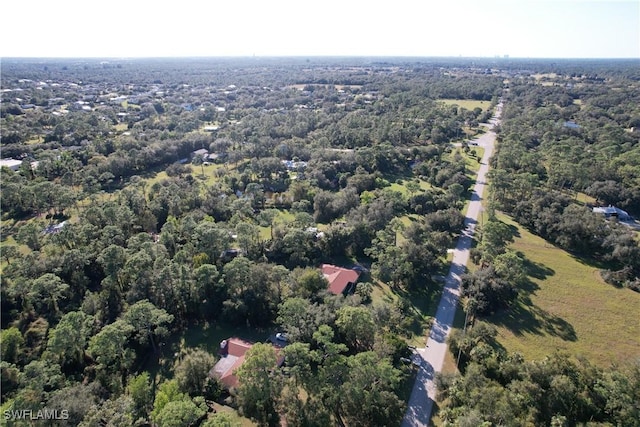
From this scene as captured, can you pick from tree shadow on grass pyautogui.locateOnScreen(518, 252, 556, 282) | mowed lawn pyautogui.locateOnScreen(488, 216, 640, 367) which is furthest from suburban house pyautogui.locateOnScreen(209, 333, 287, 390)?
tree shadow on grass pyautogui.locateOnScreen(518, 252, 556, 282)

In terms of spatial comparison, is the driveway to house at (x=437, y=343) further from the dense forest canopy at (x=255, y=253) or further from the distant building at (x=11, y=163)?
the distant building at (x=11, y=163)

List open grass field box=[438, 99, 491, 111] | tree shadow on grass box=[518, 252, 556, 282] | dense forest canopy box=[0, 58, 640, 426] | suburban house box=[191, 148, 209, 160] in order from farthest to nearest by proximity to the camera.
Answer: open grass field box=[438, 99, 491, 111], suburban house box=[191, 148, 209, 160], tree shadow on grass box=[518, 252, 556, 282], dense forest canopy box=[0, 58, 640, 426]

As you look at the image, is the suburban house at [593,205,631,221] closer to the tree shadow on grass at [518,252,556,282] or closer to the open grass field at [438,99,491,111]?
the tree shadow on grass at [518,252,556,282]

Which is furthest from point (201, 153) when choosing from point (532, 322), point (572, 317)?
point (572, 317)

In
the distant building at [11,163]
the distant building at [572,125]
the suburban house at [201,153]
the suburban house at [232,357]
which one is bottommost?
the suburban house at [232,357]

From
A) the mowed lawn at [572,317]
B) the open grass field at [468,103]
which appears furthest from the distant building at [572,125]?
the mowed lawn at [572,317]

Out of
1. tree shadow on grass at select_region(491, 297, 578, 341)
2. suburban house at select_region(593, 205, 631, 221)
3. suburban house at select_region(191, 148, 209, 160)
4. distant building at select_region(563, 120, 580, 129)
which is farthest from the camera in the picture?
distant building at select_region(563, 120, 580, 129)

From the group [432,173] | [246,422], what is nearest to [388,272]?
[246,422]
